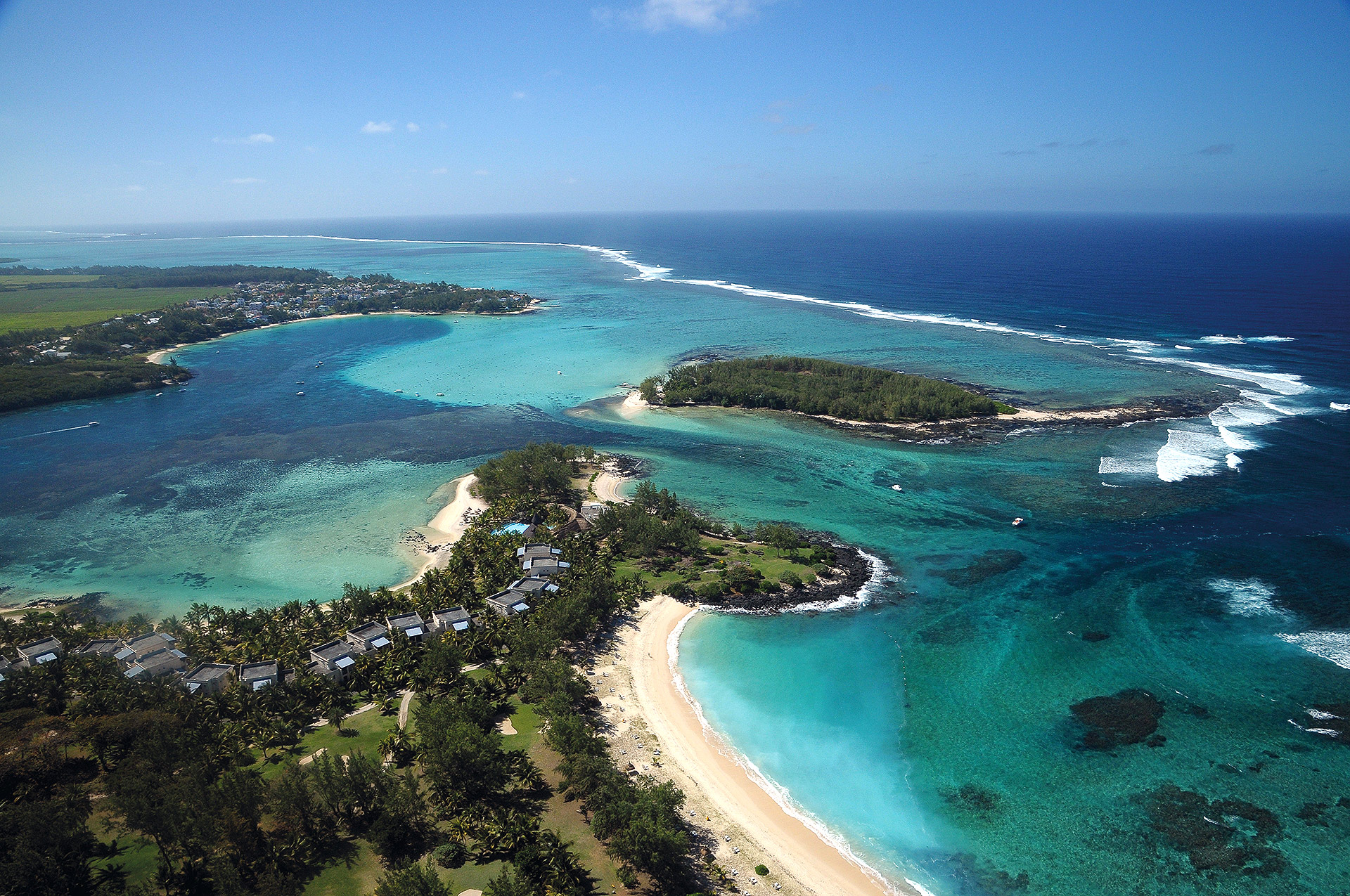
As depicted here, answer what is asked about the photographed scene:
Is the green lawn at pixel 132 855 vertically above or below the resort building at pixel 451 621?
below

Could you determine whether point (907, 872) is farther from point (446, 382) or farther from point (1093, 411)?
point (446, 382)

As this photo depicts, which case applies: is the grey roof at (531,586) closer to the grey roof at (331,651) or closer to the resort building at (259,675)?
the grey roof at (331,651)

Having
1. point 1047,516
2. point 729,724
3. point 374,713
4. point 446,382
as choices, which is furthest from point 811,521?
point 446,382

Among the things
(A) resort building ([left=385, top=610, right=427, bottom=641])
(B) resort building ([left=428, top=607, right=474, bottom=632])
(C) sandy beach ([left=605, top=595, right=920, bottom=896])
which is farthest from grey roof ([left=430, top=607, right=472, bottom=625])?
(C) sandy beach ([left=605, top=595, right=920, bottom=896])

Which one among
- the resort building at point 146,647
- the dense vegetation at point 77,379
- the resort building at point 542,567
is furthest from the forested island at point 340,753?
the dense vegetation at point 77,379

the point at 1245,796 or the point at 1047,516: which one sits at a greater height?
the point at 1047,516

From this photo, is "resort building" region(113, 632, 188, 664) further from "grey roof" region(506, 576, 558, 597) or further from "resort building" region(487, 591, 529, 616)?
"grey roof" region(506, 576, 558, 597)
